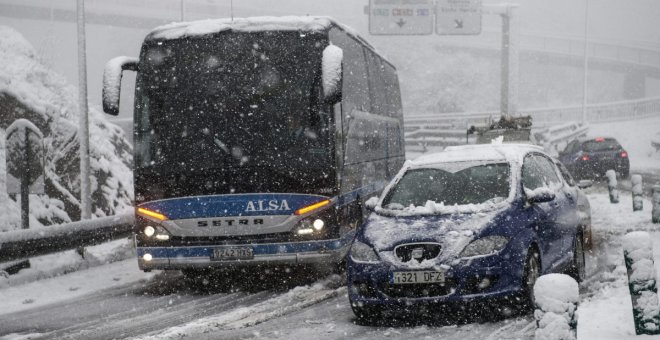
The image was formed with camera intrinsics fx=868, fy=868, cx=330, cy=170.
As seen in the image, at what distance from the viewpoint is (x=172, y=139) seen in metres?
10.4

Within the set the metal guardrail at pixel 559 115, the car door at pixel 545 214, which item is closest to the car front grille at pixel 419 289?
the car door at pixel 545 214

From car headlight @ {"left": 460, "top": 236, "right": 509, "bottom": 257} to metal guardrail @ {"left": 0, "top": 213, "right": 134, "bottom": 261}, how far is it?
603cm

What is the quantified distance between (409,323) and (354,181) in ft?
11.9

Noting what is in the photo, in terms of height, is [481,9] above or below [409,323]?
above

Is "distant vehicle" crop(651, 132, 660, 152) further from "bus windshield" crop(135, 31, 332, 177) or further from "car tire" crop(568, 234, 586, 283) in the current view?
"bus windshield" crop(135, 31, 332, 177)

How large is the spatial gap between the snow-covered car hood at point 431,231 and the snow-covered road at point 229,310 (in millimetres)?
677

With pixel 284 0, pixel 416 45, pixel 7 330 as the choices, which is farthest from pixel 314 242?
pixel 284 0

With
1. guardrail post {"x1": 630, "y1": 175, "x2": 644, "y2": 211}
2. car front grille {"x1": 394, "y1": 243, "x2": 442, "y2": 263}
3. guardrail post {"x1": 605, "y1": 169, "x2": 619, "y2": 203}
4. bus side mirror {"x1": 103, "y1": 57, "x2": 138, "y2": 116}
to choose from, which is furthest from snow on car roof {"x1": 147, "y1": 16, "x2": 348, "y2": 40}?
guardrail post {"x1": 605, "y1": 169, "x2": 619, "y2": 203}

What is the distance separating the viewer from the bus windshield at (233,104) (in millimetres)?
A: 10227

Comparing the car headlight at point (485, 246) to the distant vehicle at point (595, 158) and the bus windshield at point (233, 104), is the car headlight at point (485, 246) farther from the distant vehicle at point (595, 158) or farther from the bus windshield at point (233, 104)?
the distant vehicle at point (595, 158)

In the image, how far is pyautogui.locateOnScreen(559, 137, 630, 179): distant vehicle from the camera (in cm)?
2805

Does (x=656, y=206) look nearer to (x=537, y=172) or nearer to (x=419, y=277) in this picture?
(x=537, y=172)

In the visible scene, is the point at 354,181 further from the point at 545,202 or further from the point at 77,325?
the point at 77,325

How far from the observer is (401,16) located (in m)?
33.2
